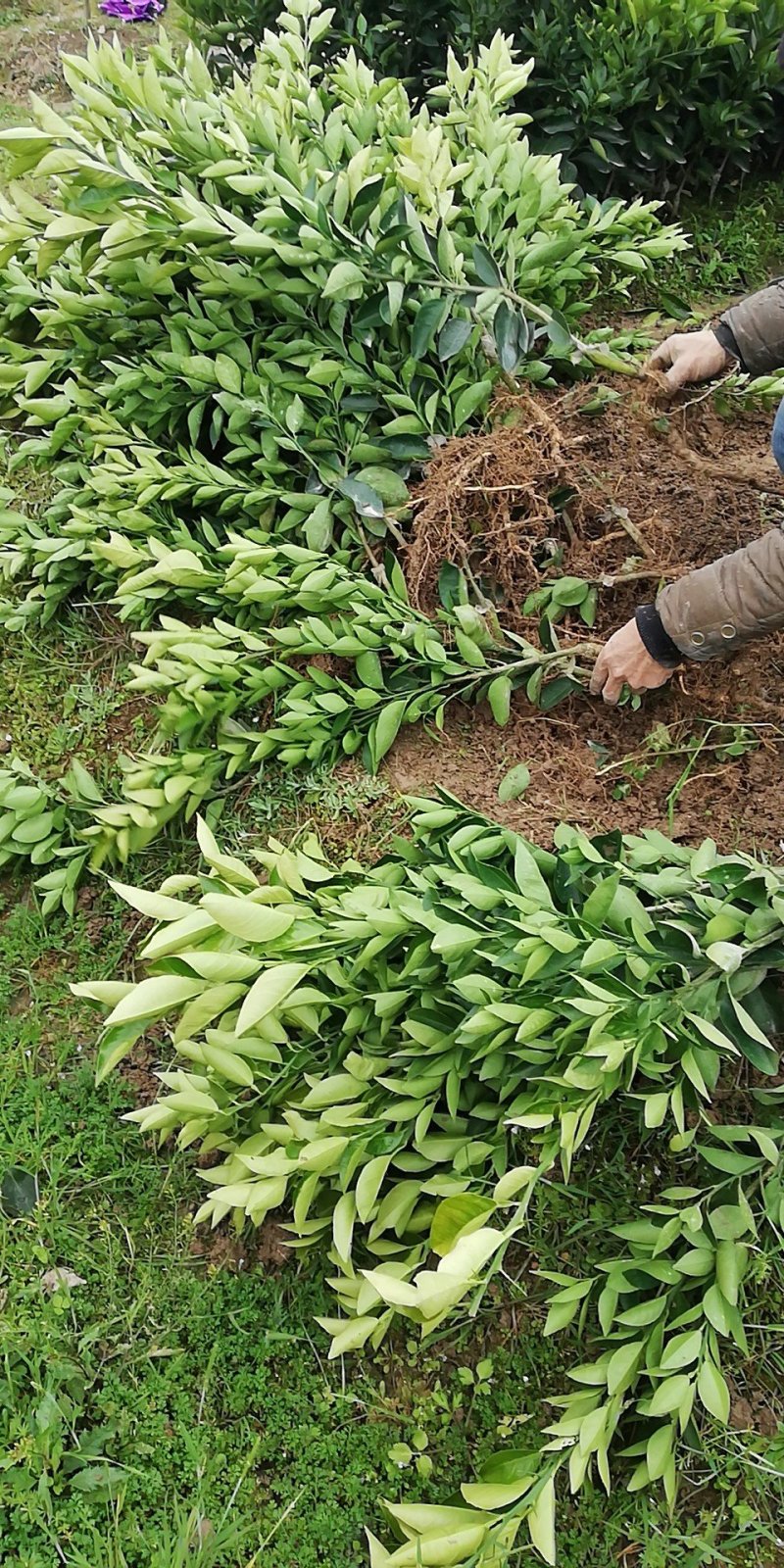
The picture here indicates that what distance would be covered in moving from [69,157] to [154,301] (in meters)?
0.40

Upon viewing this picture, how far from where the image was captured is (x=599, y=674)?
7.45ft

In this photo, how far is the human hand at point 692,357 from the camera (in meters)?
2.55

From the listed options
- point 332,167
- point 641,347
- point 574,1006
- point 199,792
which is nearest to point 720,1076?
point 574,1006

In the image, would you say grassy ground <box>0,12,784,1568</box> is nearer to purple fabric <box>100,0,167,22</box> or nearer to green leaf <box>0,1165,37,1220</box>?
green leaf <box>0,1165,37,1220</box>

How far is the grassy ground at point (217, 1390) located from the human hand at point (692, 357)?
4.53 ft

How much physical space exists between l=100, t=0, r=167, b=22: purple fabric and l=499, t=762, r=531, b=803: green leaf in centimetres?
429

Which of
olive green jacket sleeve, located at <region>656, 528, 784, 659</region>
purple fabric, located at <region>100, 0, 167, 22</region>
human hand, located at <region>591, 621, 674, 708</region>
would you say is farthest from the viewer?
purple fabric, located at <region>100, 0, 167, 22</region>

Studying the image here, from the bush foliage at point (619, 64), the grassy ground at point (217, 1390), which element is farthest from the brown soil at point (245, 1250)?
the bush foliage at point (619, 64)

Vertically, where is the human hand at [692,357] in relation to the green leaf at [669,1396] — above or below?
above

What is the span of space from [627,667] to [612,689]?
81 millimetres

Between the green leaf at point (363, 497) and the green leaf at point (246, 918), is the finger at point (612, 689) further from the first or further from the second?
the green leaf at point (246, 918)

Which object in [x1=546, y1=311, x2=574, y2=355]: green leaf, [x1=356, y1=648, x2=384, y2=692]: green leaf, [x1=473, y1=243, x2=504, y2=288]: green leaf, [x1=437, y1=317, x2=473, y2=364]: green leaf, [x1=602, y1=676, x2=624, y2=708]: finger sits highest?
[x1=473, y1=243, x2=504, y2=288]: green leaf

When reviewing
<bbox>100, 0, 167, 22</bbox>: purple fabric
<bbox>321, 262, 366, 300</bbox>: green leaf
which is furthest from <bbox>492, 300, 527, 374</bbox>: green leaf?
<bbox>100, 0, 167, 22</bbox>: purple fabric

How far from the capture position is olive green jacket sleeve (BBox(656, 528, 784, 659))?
1.93m
